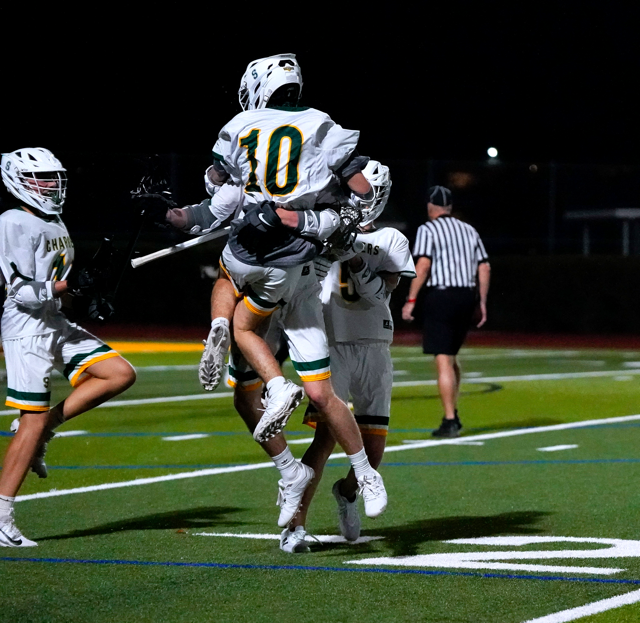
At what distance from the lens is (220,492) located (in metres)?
7.51

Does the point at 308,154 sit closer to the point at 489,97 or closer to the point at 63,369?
the point at 63,369

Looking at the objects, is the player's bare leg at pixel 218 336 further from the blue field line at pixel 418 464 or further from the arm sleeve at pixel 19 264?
the blue field line at pixel 418 464

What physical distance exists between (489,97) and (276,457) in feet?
101

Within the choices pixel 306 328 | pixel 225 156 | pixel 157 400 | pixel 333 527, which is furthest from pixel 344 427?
pixel 157 400

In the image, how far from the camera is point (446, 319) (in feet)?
34.3

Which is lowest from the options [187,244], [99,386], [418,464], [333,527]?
[418,464]

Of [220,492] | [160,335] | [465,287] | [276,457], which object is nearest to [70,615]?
[276,457]

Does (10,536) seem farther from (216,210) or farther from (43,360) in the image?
(216,210)

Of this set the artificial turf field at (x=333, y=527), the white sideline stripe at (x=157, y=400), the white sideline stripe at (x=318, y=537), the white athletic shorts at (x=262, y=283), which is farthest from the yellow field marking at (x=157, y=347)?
the white athletic shorts at (x=262, y=283)

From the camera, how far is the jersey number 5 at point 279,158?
5.42 meters

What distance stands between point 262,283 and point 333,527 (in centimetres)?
150

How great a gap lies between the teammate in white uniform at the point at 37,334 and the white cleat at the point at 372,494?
A: 1.33 metres

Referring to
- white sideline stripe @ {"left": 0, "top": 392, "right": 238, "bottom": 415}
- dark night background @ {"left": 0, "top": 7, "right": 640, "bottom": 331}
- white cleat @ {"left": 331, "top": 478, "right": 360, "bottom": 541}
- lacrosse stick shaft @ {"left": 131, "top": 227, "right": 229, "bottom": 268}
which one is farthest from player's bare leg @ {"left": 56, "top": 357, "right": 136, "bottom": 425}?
dark night background @ {"left": 0, "top": 7, "right": 640, "bottom": 331}

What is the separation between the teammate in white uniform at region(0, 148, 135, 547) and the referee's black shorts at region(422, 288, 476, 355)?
4.60 m
